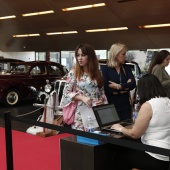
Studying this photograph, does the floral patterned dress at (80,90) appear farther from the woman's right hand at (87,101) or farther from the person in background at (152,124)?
the person in background at (152,124)

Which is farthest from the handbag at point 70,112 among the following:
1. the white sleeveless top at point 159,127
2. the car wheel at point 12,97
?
the car wheel at point 12,97

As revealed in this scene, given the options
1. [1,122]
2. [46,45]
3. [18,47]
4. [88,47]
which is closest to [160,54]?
[88,47]

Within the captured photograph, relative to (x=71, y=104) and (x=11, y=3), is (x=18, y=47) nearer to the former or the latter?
(x=11, y=3)

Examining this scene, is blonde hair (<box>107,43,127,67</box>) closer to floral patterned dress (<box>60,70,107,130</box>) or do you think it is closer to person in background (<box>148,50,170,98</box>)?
floral patterned dress (<box>60,70,107,130</box>)

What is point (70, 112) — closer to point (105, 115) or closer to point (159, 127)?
point (105, 115)

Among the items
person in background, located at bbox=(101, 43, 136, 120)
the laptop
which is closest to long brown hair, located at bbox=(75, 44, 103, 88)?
person in background, located at bbox=(101, 43, 136, 120)

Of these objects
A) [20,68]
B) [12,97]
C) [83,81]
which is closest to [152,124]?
[83,81]

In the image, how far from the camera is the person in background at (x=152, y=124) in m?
2.51

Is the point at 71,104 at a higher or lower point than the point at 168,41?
lower

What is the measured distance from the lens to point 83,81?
3.41m

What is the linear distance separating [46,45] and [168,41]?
7078 millimetres

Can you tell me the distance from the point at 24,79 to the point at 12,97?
727 mm

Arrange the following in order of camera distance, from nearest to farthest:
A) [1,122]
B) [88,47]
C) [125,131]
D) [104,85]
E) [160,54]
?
[125,131], [88,47], [104,85], [160,54], [1,122]

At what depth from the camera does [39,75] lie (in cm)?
1096
